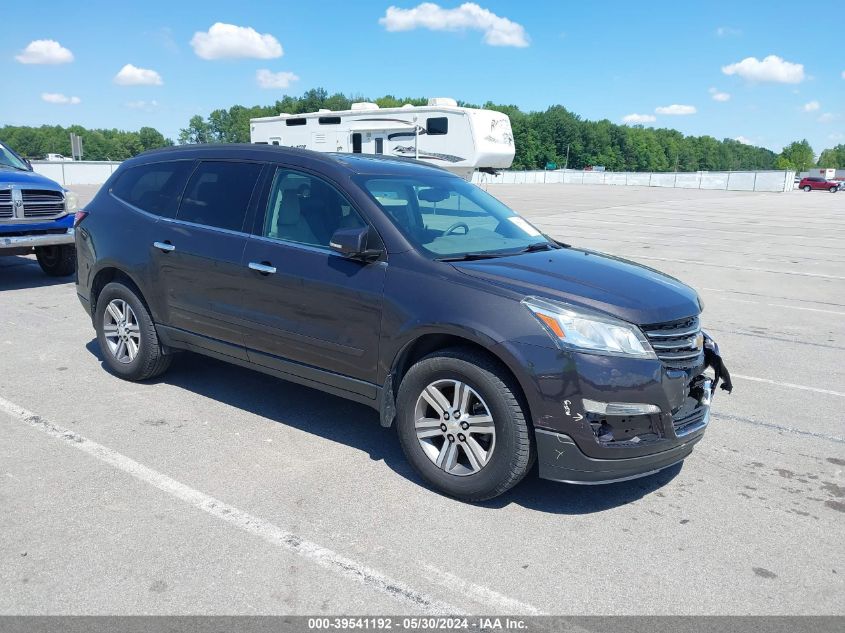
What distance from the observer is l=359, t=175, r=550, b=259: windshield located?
4.30m

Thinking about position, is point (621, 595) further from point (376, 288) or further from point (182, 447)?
point (182, 447)

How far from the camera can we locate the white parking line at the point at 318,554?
296 centimetres

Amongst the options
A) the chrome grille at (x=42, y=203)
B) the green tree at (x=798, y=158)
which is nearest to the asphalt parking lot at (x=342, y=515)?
the chrome grille at (x=42, y=203)

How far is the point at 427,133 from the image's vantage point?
22609mm

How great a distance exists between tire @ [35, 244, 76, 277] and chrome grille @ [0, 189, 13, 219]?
122 centimetres

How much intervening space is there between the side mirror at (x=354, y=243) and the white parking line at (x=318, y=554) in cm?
150

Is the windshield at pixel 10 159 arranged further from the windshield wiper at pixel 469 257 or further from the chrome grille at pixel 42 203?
the windshield wiper at pixel 469 257

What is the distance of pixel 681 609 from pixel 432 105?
21491mm

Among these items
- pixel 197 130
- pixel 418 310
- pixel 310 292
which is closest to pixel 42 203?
pixel 310 292

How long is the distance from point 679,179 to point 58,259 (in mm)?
70778

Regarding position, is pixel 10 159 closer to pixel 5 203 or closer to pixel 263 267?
pixel 5 203

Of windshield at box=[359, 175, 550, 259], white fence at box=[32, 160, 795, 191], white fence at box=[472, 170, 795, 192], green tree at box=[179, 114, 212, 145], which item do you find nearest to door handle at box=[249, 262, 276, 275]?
windshield at box=[359, 175, 550, 259]

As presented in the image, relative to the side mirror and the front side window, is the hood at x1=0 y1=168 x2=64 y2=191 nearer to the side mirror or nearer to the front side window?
the front side window

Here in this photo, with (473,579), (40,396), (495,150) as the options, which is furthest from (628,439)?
(495,150)
